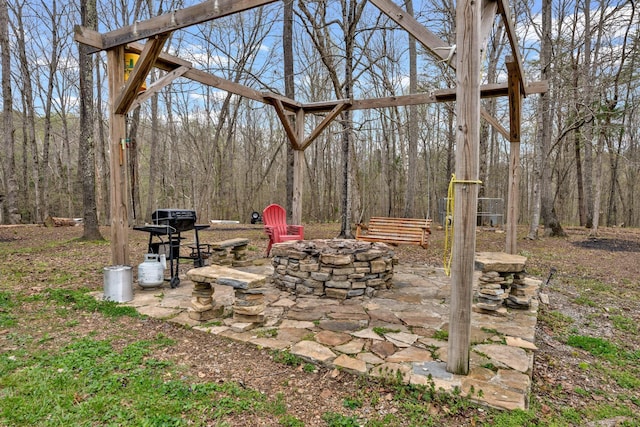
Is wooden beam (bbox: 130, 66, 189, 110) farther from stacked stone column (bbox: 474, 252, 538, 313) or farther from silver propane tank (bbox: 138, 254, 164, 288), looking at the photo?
stacked stone column (bbox: 474, 252, 538, 313)

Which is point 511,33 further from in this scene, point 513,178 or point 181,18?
point 181,18

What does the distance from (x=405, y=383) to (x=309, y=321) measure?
1.16 meters

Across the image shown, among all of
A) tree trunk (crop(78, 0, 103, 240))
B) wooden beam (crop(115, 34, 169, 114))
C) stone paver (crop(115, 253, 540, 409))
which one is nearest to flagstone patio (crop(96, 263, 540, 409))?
stone paver (crop(115, 253, 540, 409))

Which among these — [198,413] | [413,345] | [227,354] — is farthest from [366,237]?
[198,413]

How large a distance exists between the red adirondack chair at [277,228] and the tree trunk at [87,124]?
12.4 ft

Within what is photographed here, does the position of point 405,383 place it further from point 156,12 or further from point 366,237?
point 156,12

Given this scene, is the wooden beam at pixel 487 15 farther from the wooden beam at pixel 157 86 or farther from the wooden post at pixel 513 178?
the wooden beam at pixel 157 86

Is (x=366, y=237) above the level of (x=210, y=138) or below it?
below

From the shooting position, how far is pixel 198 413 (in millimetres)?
1750

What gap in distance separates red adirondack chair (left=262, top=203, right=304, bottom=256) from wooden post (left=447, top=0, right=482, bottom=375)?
3.48 metres

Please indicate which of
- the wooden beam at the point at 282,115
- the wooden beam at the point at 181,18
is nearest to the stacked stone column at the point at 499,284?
the wooden beam at the point at 181,18

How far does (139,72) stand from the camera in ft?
11.5

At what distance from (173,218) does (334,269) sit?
1904mm

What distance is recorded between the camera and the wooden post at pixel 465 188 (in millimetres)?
2023
